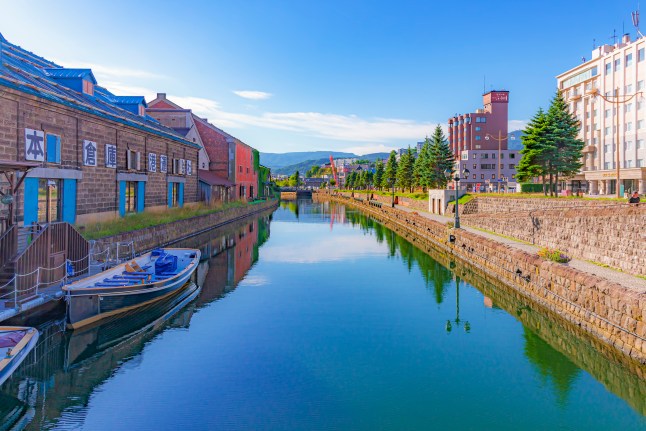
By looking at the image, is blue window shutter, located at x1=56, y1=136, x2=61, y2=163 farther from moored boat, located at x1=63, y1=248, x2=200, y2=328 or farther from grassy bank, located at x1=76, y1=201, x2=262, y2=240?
moored boat, located at x1=63, y1=248, x2=200, y2=328

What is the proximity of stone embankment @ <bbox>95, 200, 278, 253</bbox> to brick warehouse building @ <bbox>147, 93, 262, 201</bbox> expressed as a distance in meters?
5.66

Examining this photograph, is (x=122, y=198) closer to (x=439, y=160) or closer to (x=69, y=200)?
(x=69, y=200)

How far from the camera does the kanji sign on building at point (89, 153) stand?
28.2 meters

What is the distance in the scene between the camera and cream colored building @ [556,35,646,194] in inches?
2440

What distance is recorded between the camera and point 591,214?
22.6 m

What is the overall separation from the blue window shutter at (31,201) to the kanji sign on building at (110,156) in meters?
8.08

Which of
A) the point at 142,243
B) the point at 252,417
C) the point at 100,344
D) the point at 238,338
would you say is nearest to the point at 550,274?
the point at 238,338

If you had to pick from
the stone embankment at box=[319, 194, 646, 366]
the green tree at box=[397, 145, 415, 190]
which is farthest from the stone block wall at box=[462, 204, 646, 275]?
the green tree at box=[397, 145, 415, 190]

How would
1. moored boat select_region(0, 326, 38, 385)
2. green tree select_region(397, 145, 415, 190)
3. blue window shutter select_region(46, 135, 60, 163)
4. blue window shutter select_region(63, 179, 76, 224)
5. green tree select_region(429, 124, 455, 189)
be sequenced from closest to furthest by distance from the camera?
moored boat select_region(0, 326, 38, 385) → blue window shutter select_region(46, 135, 60, 163) → blue window shutter select_region(63, 179, 76, 224) → green tree select_region(429, 124, 455, 189) → green tree select_region(397, 145, 415, 190)

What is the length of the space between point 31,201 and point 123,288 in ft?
33.8

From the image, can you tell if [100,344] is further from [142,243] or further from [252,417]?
[142,243]

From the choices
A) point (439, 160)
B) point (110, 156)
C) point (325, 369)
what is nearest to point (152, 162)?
point (110, 156)

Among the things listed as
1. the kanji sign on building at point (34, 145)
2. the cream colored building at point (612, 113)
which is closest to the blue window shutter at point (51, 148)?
the kanji sign on building at point (34, 145)

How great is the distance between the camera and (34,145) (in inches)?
918
